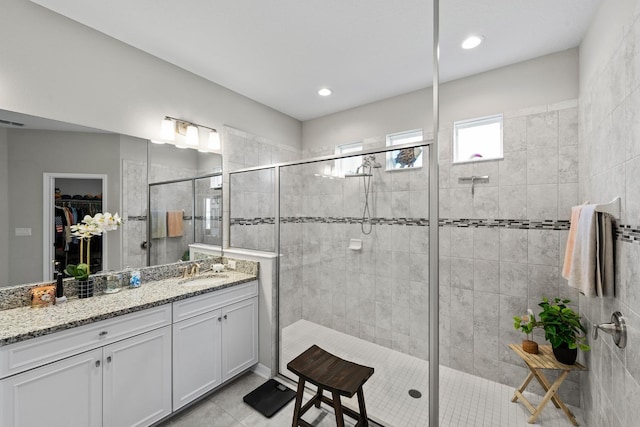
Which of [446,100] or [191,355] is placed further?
[446,100]

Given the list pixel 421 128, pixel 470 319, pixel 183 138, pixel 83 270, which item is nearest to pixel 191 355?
pixel 83 270

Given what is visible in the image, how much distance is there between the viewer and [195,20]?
1.87m

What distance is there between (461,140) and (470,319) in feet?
5.60

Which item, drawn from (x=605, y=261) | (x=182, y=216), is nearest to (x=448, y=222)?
(x=605, y=261)

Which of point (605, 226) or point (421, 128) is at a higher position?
point (421, 128)

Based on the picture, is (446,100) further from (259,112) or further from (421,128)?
(259,112)

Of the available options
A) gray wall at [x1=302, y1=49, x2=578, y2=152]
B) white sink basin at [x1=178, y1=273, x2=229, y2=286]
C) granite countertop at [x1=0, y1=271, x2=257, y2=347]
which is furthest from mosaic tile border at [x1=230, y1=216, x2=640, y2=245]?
gray wall at [x1=302, y1=49, x2=578, y2=152]

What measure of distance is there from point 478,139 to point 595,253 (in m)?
1.45

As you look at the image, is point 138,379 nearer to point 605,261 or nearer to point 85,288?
point 85,288

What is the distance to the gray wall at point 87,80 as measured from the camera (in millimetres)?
1682

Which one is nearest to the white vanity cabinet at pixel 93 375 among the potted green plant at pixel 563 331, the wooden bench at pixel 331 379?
the wooden bench at pixel 331 379

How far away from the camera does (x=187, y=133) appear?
2533 millimetres

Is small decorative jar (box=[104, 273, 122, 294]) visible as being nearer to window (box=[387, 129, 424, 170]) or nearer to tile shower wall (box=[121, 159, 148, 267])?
tile shower wall (box=[121, 159, 148, 267])

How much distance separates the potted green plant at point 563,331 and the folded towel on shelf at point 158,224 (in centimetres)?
314
